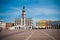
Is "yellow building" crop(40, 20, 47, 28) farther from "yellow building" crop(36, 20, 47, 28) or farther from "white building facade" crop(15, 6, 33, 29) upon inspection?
"white building facade" crop(15, 6, 33, 29)

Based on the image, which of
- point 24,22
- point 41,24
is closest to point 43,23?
point 41,24

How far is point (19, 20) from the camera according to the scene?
214 inches

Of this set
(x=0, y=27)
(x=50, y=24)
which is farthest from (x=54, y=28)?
(x=0, y=27)

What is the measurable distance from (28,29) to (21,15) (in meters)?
0.47

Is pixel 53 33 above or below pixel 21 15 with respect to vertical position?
below

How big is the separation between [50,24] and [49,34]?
29 cm

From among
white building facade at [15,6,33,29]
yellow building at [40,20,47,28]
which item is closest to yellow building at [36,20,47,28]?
yellow building at [40,20,47,28]

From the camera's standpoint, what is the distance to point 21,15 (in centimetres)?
539

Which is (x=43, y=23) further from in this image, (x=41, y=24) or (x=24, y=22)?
(x=24, y=22)

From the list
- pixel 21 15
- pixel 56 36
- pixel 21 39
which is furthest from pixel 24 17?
pixel 56 36

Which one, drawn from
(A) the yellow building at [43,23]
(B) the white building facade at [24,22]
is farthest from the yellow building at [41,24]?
(B) the white building facade at [24,22]

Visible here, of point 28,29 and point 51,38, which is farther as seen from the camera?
point 28,29

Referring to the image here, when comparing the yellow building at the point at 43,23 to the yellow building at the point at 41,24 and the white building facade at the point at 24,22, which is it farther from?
the white building facade at the point at 24,22

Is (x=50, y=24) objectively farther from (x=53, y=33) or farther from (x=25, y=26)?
(x=25, y=26)
